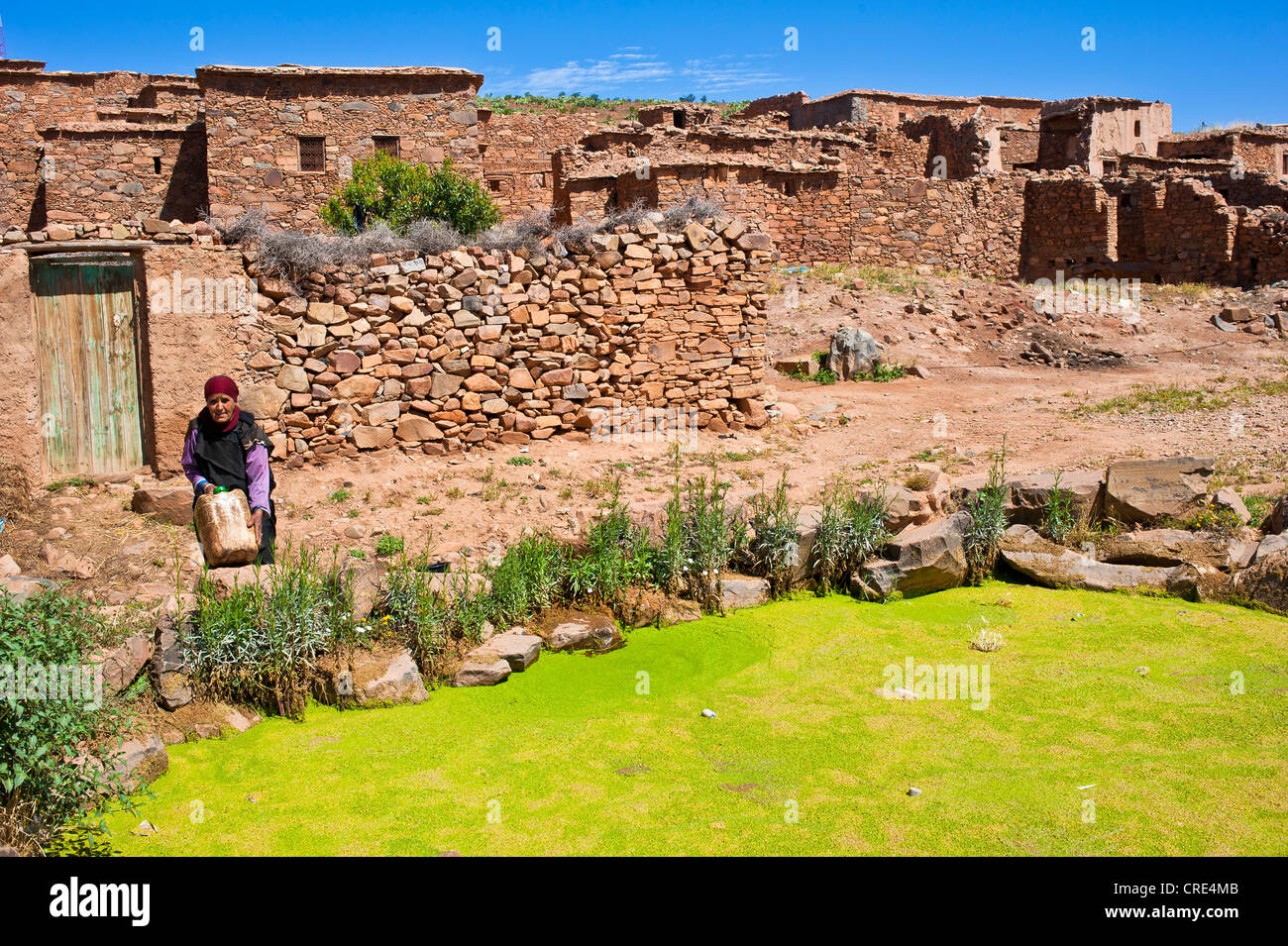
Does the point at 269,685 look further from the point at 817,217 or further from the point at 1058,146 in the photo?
the point at 1058,146

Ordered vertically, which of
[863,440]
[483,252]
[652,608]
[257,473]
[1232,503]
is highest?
[483,252]

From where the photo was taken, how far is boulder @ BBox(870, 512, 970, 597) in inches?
309

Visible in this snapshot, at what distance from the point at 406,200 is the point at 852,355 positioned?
305 inches

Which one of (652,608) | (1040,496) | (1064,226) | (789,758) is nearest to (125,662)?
(652,608)

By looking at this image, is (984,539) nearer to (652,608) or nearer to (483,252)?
(652,608)

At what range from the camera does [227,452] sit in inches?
253

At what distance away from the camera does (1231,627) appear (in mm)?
7008

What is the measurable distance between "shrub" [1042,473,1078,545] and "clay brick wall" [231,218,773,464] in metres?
4.03

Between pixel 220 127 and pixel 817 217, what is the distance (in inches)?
460

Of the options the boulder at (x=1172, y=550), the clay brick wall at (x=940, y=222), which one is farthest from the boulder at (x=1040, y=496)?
the clay brick wall at (x=940, y=222)

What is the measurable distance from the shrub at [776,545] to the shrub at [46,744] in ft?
15.4

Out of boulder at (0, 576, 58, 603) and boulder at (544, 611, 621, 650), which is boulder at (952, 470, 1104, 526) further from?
boulder at (0, 576, 58, 603)

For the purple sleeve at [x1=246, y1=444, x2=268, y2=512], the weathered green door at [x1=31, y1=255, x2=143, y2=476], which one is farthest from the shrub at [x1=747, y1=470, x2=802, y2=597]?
the weathered green door at [x1=31, y1=255, x2=143, y2=476]
